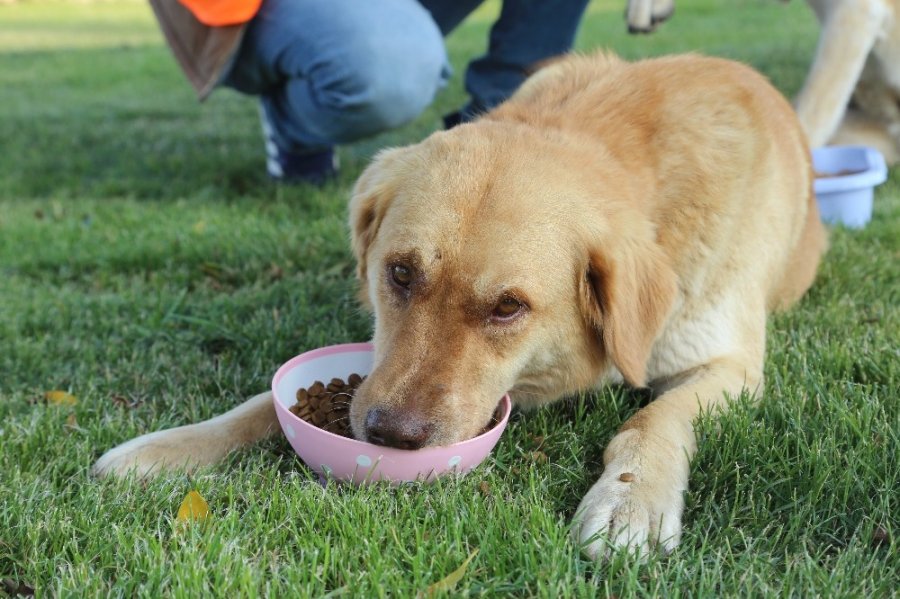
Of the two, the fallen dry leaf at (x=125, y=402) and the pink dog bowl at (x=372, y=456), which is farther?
the fallen dry leaf at (x=125, y=402)

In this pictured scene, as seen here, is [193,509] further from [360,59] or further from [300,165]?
[300,165]

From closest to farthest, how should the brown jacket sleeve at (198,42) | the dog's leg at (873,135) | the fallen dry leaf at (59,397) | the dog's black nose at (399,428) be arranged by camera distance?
the dog's black nose at (399,428) < the fallen dry leaf at (59,397) < the brown jacket sleeve at (198,42) < the dog's leg at (873,135)

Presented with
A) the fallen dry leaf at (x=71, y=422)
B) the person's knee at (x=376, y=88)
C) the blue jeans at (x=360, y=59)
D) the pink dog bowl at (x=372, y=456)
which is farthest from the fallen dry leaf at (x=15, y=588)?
the person's knee at (x=376, y=88)

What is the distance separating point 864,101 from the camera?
6395 mm

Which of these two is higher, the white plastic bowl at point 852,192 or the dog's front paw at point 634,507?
the dog's front paw at point 634,507

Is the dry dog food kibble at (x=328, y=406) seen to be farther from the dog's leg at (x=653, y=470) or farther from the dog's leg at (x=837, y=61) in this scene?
the dog's leg at (x=837, y=61)

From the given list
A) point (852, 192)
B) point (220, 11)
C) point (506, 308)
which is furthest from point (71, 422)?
point (852, 192)

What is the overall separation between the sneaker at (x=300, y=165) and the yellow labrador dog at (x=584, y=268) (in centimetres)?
287

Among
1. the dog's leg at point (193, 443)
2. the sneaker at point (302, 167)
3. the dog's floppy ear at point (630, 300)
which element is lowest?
the sneaker at point (302, 167)

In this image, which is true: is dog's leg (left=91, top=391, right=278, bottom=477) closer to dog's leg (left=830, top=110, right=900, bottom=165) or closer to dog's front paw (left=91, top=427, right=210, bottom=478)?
dog's front paw (left=91, top=427, right=210, bottom=478)

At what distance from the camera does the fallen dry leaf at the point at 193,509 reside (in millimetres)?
2174

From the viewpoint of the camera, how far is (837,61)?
5477mm

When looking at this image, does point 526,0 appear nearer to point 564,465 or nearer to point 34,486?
point 564,465

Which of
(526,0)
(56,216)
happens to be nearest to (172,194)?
(56,216)
